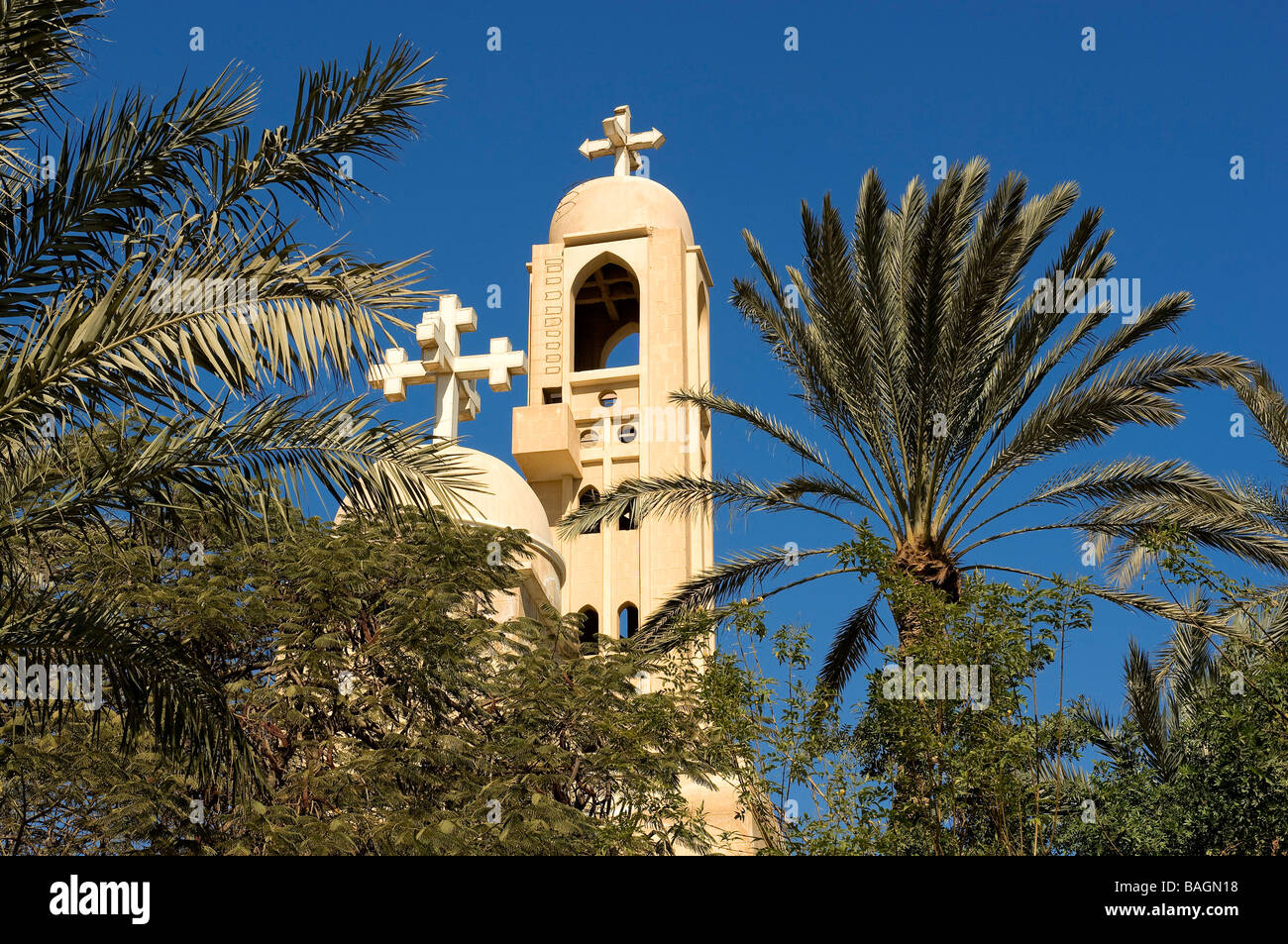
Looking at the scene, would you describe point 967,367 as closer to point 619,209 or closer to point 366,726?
point 366,726

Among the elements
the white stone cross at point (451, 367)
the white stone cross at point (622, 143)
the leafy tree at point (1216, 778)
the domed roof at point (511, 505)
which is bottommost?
the leafy tree at point (1216, 778)

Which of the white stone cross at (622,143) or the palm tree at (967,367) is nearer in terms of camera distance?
the palm tree at (967,367)

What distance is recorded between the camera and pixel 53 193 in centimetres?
826

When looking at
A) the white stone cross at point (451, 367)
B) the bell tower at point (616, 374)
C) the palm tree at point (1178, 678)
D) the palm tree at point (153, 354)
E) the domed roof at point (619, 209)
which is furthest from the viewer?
the domed roof at point (619, 209)

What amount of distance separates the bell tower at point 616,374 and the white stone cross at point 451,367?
7278 mm

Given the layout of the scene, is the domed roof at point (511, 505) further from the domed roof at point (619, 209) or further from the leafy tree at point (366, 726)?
the domed roof at point (619, 209)

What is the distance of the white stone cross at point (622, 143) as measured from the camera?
3491cm

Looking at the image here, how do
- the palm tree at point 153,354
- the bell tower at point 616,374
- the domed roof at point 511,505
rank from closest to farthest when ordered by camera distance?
the palm tree at point 153,354 < the domed roof at point 511,505 < the bell tower at point 616,374

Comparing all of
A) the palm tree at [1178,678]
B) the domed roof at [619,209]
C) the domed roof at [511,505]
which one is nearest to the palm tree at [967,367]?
the palm tree at [1178,678]

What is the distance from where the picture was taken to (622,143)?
3516cm

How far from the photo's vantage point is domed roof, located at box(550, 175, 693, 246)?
34.2m

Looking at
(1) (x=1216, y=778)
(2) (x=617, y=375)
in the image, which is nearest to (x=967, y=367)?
(1) (x=1216, y=778)

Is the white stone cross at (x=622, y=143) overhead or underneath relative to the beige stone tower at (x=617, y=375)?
overhead
